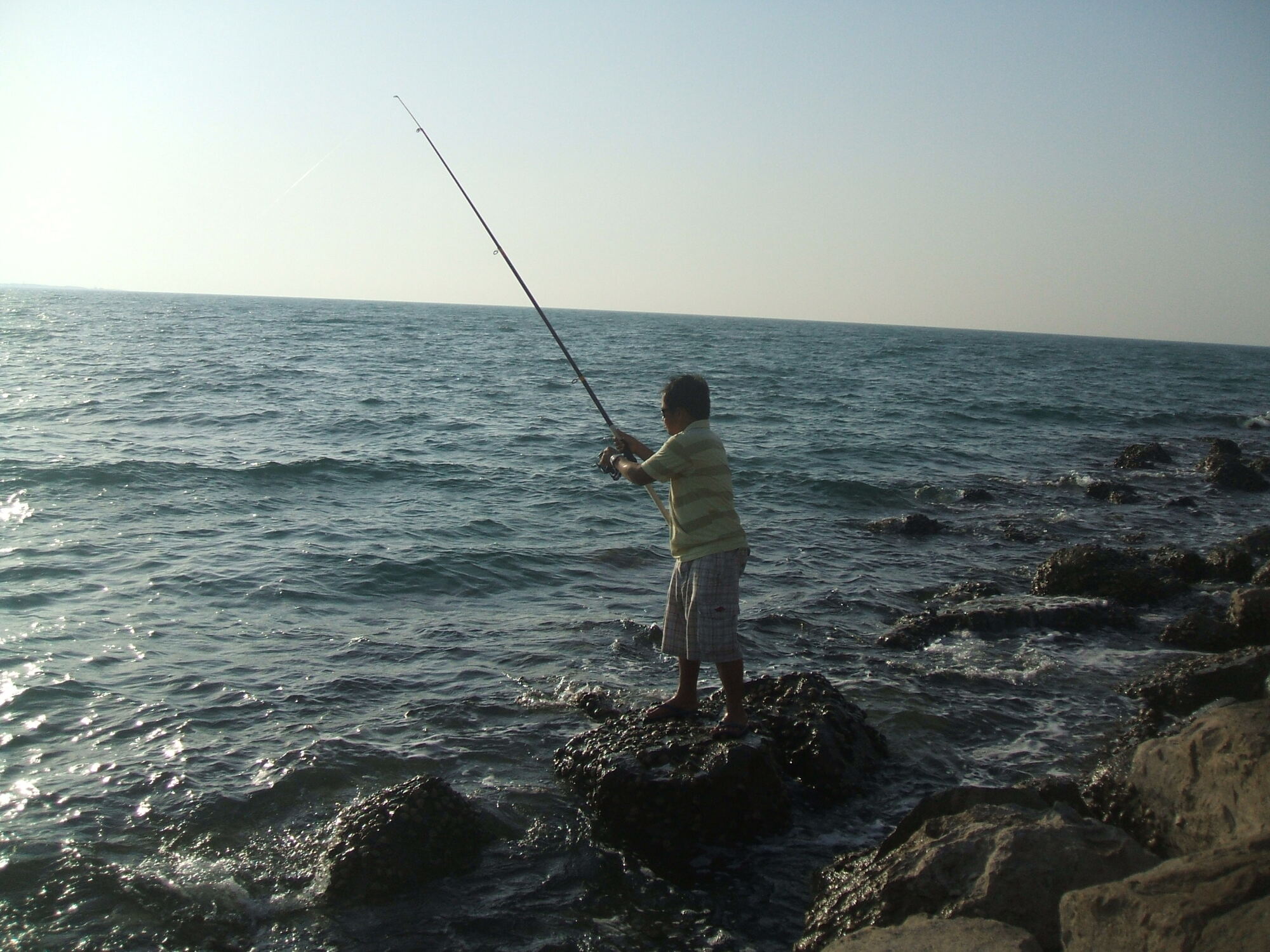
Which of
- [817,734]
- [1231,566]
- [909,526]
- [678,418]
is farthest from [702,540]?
[909,526]

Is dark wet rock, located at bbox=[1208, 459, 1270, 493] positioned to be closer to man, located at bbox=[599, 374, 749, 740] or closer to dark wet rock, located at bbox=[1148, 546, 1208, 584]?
dark wet rock, located at bbox=[1148, 546, 1208, 584]

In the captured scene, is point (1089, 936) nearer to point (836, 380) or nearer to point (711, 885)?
point (711, 885)

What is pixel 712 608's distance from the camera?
444 centimetres

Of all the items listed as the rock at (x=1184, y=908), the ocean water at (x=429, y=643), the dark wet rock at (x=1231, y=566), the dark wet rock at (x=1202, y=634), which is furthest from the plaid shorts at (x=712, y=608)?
the dark wet rock at (x=1231, y=566)

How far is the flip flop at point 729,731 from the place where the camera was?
4.46 metres

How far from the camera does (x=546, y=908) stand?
378cm

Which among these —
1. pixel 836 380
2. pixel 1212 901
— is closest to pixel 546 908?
pixel 1212 901

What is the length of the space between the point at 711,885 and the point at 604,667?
2682 mm

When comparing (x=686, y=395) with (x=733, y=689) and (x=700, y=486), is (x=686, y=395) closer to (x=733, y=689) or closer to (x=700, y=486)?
(x=700, y=486)

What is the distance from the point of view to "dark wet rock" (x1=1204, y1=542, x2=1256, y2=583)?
29.7 ft

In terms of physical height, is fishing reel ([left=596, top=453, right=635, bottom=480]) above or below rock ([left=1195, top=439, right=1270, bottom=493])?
above

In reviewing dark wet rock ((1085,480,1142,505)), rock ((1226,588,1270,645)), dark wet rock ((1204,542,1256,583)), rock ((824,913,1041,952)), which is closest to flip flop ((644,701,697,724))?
rock ((824,913,1041,952))

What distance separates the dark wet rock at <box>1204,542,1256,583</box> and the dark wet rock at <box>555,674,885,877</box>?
231 inches

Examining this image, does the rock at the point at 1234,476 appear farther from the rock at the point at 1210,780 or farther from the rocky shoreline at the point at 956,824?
the rock at the point at 1210,780
